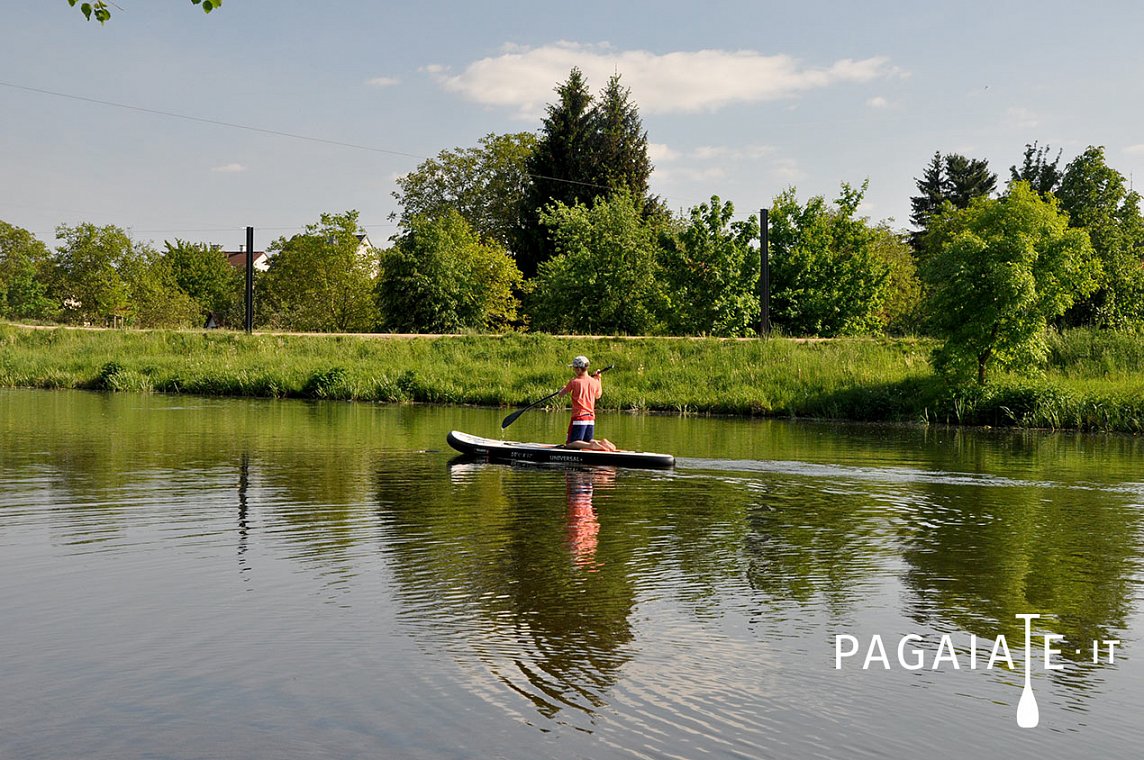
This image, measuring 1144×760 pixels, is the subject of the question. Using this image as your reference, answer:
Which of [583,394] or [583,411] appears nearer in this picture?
[583,394]

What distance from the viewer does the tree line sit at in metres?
31.5

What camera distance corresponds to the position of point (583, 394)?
65.9ft

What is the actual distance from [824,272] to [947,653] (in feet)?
136

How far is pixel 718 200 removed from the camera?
1967 inches

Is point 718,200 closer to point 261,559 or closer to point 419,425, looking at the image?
point 419,425

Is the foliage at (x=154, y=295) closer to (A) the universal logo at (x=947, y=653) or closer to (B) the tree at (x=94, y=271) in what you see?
(B) the tree at (x=94, y=271)

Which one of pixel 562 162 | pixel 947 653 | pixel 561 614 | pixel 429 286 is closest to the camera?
pixel 947 653

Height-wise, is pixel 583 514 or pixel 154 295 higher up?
pixel 154 295

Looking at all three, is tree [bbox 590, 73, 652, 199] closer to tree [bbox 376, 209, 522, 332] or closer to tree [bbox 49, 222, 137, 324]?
tree [bbox 376, 209, 522, 332]

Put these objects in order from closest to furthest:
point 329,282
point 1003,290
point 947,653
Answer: point 947,653 → point 1003,290 → point 329,282

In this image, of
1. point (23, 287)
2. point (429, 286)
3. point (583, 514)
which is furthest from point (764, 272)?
point (23, 287)

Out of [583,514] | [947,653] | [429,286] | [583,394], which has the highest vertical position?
[429,286]

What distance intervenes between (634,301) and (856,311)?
11084 millimetres

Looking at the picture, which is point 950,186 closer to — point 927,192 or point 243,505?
point 927,192
